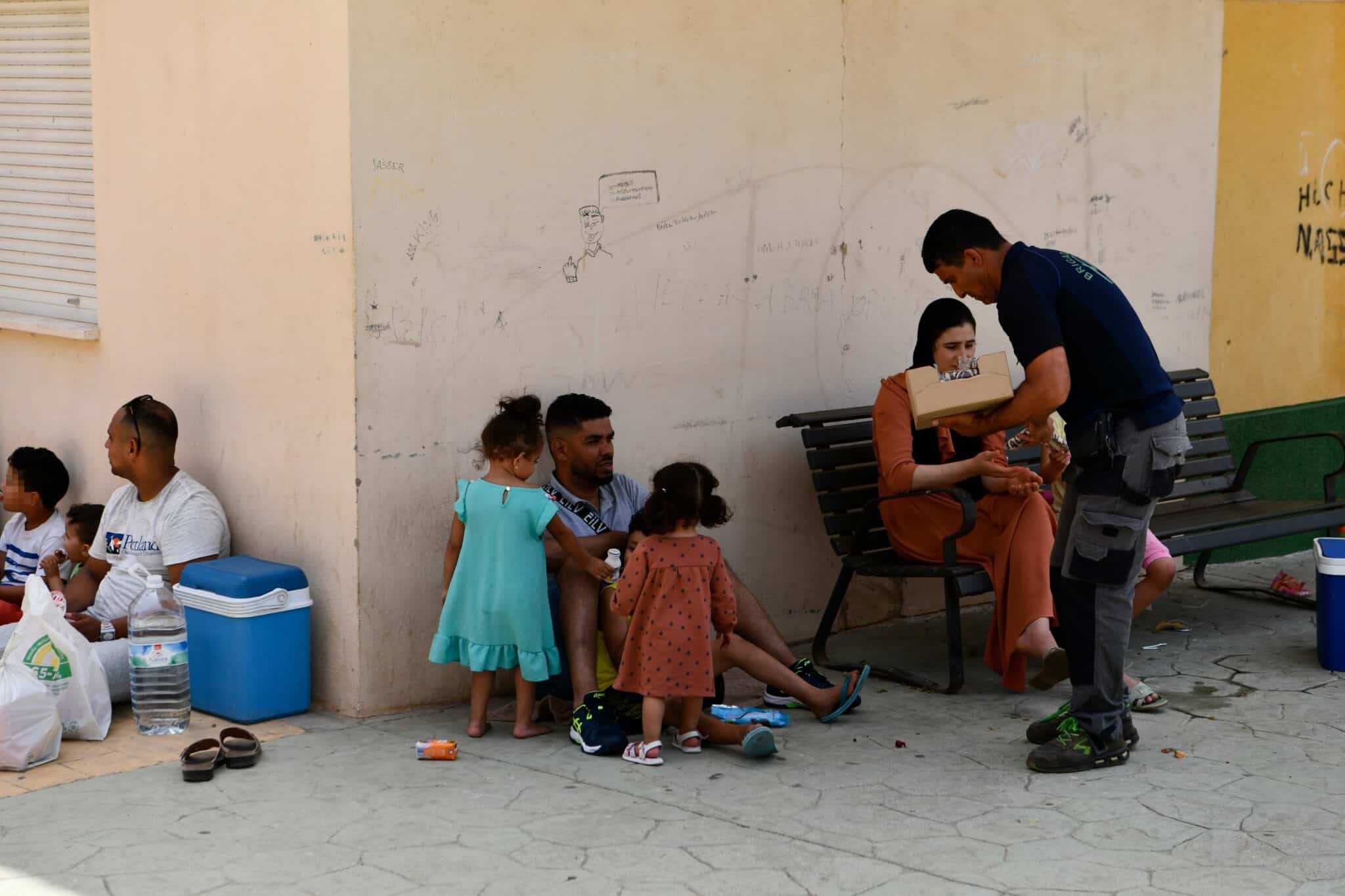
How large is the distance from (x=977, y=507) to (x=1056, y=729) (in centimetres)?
114

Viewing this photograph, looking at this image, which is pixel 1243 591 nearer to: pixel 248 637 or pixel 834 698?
pixel 834 698

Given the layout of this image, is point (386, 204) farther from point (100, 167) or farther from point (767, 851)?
point (767, 851)

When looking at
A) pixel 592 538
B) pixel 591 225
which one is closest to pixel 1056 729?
pixel 592 538

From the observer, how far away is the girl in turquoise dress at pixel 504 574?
16.7ft

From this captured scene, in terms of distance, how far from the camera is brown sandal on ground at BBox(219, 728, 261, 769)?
4.84 metres

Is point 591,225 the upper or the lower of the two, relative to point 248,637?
upper

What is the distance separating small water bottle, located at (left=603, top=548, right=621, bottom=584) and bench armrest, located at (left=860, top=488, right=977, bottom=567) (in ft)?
3.57

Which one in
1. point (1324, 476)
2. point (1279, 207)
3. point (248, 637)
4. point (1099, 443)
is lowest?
point (248, 637)

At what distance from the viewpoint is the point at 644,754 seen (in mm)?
4871

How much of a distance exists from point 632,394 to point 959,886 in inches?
106

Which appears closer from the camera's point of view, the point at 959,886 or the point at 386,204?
the point at 959,886

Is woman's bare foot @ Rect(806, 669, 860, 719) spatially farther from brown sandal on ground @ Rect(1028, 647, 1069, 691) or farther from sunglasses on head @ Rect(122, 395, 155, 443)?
sunglasses on head @ Rect(122, 395, 155, 443)

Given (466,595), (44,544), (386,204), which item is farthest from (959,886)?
(44,544)

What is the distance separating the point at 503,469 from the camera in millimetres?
5180
